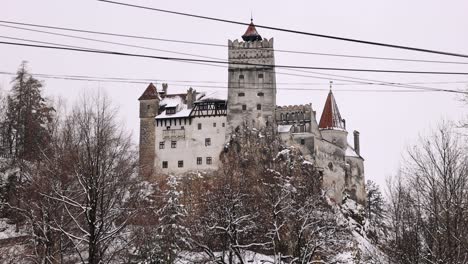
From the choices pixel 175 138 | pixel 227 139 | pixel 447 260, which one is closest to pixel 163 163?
pixel 175 138

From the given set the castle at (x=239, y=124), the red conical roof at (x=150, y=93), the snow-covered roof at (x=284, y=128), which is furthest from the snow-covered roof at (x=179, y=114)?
the snow-covered roof at (x=284, y=128)

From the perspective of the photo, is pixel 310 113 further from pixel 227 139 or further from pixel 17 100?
pixel 17 100

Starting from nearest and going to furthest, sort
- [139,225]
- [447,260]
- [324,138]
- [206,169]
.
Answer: [447,260]
[139,225]
[206,169]
[324,138]

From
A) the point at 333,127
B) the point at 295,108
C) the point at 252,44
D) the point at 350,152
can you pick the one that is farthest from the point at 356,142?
the point at 252,44

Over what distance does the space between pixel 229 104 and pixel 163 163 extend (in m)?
9.23

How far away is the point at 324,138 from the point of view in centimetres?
6900

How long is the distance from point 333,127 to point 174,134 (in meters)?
17.5

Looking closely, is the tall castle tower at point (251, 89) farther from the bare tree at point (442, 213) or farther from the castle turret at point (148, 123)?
the bare tree at point (442, 213)

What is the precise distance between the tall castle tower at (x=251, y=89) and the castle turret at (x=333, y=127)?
7438 millimetres

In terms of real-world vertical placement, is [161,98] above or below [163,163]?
above

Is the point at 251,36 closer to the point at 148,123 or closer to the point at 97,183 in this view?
the point at 148,123

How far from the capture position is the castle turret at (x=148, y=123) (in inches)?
2613

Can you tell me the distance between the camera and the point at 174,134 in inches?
2621

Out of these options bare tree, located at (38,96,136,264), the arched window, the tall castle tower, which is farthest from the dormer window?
bare tree, located at (38,96,136,264)
